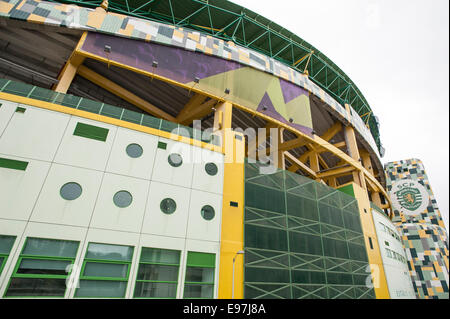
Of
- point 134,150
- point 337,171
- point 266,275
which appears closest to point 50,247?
point 134,150

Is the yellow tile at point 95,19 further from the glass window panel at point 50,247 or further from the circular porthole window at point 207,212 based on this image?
the circular porthole window at point 207,212

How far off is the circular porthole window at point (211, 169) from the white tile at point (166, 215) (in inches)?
82.7

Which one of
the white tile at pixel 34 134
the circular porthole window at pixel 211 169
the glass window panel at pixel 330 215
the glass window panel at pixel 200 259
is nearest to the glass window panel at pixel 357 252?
the glass window panel at pixel 330 215

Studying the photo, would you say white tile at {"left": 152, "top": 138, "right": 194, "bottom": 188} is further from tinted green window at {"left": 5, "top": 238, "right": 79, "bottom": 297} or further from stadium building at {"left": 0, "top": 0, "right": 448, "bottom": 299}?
tinted green window at {"left": 5, "top": 238, "right": 79, "bottom": 297}

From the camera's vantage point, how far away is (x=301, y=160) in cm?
3170

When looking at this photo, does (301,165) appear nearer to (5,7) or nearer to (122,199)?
(122,199)

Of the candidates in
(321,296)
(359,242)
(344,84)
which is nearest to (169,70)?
(321,296)

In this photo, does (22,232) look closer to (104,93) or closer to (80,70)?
(80,70)

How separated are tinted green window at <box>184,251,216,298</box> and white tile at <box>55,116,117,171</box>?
23.2 feet

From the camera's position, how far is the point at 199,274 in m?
13.0

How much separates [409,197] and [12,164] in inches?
2432

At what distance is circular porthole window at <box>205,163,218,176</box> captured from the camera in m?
15.7

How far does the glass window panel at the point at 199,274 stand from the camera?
41.9 ft
